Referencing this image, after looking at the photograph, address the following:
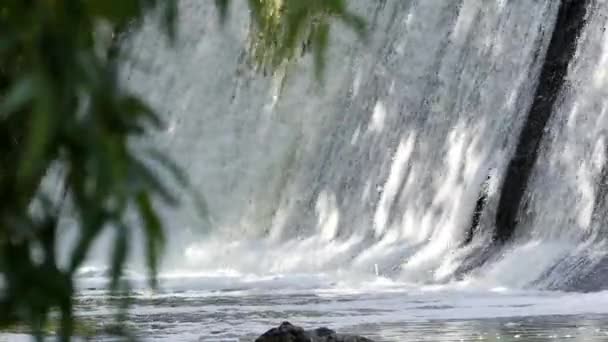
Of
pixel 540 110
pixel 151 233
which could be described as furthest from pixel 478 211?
pixel 151 233

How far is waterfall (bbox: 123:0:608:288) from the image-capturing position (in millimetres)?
14148

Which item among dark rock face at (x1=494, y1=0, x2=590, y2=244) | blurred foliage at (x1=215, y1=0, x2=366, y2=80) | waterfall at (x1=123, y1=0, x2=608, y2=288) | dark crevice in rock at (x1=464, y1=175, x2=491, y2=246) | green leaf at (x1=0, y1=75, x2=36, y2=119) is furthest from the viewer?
dark crevice in rock at (x1=464, y1=175, x2=491, y2=246)

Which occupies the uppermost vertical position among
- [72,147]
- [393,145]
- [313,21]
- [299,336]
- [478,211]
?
[393,145]

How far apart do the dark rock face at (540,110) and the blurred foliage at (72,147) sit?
12.9 meters

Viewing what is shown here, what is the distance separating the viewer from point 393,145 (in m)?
18.4

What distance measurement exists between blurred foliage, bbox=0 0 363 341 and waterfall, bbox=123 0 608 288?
9163 millimetres

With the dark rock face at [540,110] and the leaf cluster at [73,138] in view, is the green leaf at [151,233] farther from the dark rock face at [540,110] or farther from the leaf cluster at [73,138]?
the dark rock face at [540,110]

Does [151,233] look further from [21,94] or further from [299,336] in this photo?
[299,336]

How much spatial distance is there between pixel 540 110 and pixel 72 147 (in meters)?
13.5

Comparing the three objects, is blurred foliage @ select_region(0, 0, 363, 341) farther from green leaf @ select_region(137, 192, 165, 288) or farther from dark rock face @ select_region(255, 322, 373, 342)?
dark rock face @ select_region(255, 322, 373, 342)

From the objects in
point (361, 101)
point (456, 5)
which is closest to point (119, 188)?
point (456, 5)

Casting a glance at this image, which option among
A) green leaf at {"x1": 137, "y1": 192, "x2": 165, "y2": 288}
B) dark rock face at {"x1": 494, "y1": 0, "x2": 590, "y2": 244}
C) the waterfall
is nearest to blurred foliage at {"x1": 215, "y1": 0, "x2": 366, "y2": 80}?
green leaf at {"x1": 137, "y1": 192, "x2": 165, "y2": 288}

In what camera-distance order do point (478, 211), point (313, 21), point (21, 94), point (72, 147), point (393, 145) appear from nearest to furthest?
point (21, 94) < point (72, 147) < point (313, 21) < point (478, 211) < point (393, 145)

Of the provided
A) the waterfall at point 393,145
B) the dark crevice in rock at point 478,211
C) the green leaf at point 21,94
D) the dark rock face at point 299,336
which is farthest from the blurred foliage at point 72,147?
the dark crevice in rock at point 478,211
